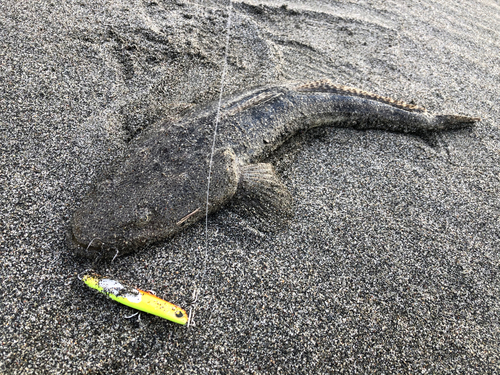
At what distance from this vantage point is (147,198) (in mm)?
2500

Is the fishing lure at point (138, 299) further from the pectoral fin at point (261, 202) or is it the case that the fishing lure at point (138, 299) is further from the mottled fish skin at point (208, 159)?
the pectoral fin at point (261, 202)

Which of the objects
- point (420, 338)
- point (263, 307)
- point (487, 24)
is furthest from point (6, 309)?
point (487, 24)

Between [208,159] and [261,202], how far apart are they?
589 mm

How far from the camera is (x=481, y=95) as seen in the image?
171 inches

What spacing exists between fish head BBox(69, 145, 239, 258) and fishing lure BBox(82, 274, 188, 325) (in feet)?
0.77

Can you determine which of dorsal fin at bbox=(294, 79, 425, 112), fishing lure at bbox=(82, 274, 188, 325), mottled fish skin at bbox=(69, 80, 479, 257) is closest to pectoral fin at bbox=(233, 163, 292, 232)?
mottled fish skin at bbox=(69, 80, 479, 257)

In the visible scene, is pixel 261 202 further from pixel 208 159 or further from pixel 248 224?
pixel 208 159

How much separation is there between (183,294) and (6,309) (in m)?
1.10

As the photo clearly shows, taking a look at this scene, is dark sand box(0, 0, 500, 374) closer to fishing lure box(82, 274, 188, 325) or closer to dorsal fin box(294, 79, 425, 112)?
fishing lure box(82, 274, 188, 325)

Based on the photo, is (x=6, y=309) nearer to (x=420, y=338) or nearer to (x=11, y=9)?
(x=420, y=338)

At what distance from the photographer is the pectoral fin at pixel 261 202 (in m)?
2.79

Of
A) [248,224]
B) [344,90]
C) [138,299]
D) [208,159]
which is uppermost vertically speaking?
[344,90]

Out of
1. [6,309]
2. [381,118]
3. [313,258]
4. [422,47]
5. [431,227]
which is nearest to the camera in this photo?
[6,309]

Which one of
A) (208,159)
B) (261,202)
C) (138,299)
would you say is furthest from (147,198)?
(261,202)
